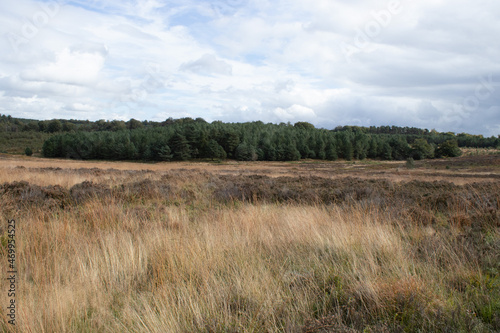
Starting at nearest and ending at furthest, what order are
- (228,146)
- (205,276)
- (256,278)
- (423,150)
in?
(256,278) → (205,276) → (228,146) → (423,150)

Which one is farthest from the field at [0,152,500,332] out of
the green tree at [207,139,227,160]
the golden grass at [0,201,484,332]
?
the green tree at [207,139,227,160]

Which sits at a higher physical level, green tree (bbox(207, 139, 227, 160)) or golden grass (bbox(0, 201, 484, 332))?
green tree (bbox(207, 139, 227, 160))


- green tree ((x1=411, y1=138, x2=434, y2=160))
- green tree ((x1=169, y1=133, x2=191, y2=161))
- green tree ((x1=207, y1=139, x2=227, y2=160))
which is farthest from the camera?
green tree ((x1=411, y1=138, x2=434, y2=160))

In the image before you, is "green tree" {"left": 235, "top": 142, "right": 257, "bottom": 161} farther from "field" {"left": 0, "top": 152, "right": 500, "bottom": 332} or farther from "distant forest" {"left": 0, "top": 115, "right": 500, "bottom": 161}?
"field" {"left": 0, "top": 152, "right": 500, "bottom": 332}

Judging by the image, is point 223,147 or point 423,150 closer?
point 223,147

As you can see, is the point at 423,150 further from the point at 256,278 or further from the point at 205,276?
the point at 205,276

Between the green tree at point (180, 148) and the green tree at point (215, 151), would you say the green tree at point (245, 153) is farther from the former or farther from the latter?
the green tree at point (180, 148)

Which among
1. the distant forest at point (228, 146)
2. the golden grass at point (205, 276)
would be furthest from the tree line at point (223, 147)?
the golden grass at point (205, 276)

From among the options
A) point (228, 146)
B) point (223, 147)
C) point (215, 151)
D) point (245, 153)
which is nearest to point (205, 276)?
point (215, 151)

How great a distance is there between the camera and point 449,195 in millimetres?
8234

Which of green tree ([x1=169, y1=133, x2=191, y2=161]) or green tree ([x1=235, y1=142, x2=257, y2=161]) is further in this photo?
green tree ([x1=235, y1=142, x2=257, y2=161])

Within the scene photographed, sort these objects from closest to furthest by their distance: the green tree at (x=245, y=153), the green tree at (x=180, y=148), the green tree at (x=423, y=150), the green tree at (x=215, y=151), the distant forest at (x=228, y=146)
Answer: the green tree at (x=215, y=151) → the green tree at (x=180, y=148) → the green tree at (x=245, y=153) → the distant forest at (x=228, y=146) → the green tree at (x=423, y=150)

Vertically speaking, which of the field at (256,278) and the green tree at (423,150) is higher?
the green tree at (423,150)

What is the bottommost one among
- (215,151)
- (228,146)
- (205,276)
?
(205,276)
